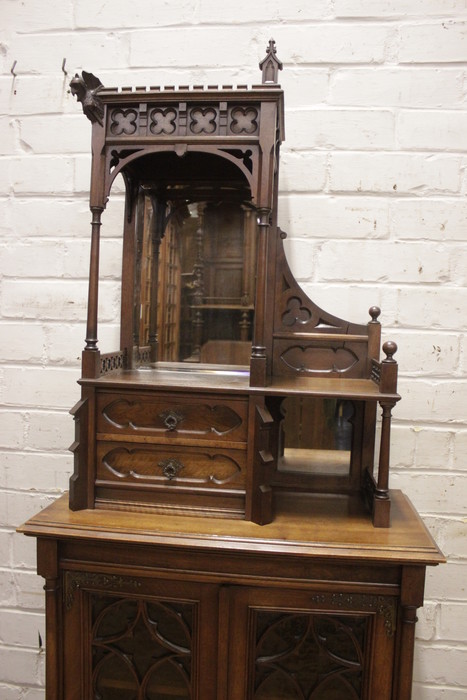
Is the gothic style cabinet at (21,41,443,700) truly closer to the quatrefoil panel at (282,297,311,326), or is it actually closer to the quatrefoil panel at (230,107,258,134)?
the quatrefoil panel at (230,107,258,134)

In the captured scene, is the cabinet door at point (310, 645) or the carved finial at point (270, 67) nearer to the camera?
the cabinet door at point (310, 645)

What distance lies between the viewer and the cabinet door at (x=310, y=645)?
1.19 meters

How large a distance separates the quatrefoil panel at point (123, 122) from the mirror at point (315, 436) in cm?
81

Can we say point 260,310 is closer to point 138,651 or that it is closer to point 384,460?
point 384,460

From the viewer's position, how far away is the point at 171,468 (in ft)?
4.20

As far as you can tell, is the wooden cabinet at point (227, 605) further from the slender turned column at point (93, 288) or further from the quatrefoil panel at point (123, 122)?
the quatrefoil panel at point (123, 122)

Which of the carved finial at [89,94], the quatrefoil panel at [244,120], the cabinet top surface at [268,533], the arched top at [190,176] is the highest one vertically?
the carved finial at [89,94]

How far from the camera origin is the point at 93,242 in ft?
4.23

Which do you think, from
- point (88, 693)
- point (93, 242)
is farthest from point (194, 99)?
point (88, 693)

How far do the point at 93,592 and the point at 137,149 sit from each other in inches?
41.3

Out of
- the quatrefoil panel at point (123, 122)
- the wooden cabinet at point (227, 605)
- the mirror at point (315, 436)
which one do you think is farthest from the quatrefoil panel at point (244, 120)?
the wooden cabinet at point (227, 605)

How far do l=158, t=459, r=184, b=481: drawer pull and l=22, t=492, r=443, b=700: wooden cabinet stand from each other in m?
0.10

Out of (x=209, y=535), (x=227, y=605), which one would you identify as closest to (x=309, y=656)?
(x=227, y=605)

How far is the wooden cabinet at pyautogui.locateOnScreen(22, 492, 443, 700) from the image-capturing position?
118 cm
